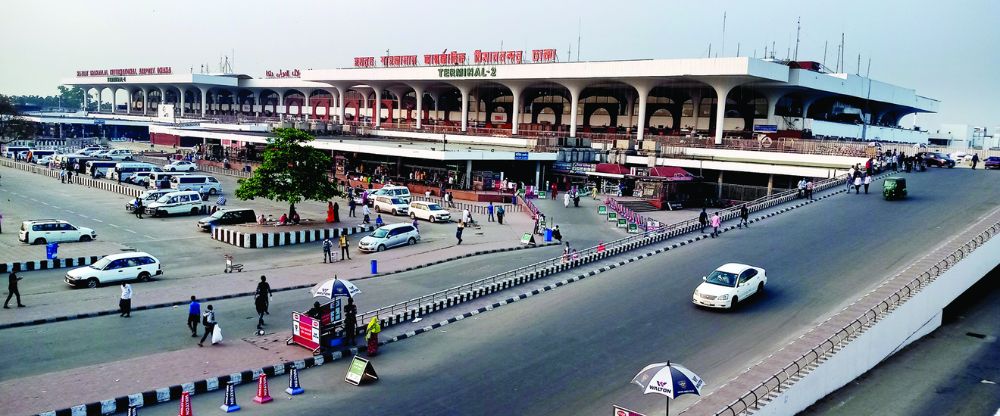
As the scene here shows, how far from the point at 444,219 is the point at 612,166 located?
20281 mm

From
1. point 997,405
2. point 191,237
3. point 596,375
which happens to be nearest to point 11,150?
point 191,237

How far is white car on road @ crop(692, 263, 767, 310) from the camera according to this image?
22.4 metres

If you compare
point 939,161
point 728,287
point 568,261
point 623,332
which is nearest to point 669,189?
point 939,161

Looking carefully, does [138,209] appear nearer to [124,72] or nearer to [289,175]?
[289,175]

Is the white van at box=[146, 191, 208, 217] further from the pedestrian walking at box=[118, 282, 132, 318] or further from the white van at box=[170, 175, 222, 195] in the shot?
the pedestrian walking at box=[118, 282, 132, 318]

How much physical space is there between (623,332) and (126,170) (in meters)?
50.8

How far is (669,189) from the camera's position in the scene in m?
50.5

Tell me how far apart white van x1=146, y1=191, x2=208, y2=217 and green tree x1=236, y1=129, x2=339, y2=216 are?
5.87 m

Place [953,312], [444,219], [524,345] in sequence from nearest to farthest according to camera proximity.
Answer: [524,345] → [953,312] → [444,219]

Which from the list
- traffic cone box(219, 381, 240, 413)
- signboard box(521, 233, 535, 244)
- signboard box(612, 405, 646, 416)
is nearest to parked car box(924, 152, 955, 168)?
signboard box(521, 233, 535, 244)

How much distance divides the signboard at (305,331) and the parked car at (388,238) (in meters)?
14.4

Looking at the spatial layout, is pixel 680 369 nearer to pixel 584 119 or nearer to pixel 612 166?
pixel 612 166

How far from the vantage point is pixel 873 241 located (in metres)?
30.0

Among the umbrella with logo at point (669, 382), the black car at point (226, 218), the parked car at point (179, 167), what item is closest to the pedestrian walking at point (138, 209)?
the black car at point (226, 218)
